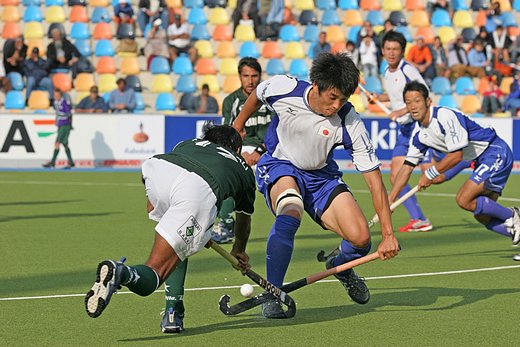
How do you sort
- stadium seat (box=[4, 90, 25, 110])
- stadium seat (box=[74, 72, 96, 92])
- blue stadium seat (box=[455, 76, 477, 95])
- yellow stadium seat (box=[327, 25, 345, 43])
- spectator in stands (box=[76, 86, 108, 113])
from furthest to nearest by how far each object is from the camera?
yellow stadium seat (box=[327, 25, 345, 43]) → blue stadium seat (box=[455, 76, 477, 95]) → stadium seat (box=[74, 72, 96, 92]) → stadium seat (box=[4, 90, 25, 110]) → spectator in stands (box=[76, 86, 108, 113])

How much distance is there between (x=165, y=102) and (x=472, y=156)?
14291 mm

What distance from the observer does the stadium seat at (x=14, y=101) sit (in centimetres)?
2356

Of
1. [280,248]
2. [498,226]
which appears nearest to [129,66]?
[498,226]

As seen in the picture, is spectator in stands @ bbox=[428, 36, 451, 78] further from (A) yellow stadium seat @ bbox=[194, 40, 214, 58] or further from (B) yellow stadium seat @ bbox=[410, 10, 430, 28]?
(A) yellow stadium seat @ bbox=[194, 40, 214, 58]

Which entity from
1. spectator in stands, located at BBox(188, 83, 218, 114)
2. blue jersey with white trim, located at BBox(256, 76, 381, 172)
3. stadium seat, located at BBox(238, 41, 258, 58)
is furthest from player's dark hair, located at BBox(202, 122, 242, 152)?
stadium seat, located at BBox(238, 41, 258, 58)

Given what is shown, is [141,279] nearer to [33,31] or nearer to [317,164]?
[317,164]

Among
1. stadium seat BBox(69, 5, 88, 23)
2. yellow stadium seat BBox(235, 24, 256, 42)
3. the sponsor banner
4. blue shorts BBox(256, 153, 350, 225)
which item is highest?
blue shorts BBox(256, 153, 350, 225)

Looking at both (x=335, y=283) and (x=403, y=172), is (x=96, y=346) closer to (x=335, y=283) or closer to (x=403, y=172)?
(x=335, y=283)

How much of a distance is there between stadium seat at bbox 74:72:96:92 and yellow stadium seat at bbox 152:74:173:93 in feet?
4.63

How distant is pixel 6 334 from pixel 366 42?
1901 centimetres

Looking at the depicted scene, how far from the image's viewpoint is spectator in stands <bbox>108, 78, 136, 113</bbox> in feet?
75.5

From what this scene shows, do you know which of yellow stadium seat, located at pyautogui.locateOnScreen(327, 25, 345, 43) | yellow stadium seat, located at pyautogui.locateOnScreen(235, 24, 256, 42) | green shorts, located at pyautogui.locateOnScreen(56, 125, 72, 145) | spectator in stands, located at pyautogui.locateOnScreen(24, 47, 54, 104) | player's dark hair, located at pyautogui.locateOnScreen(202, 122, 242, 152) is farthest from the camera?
yellow stadium seat, located at pyautogui.locateOnScreen(327, 25, 345, 43)

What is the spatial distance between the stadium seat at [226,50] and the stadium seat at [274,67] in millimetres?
944

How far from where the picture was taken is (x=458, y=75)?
85.2 feet
